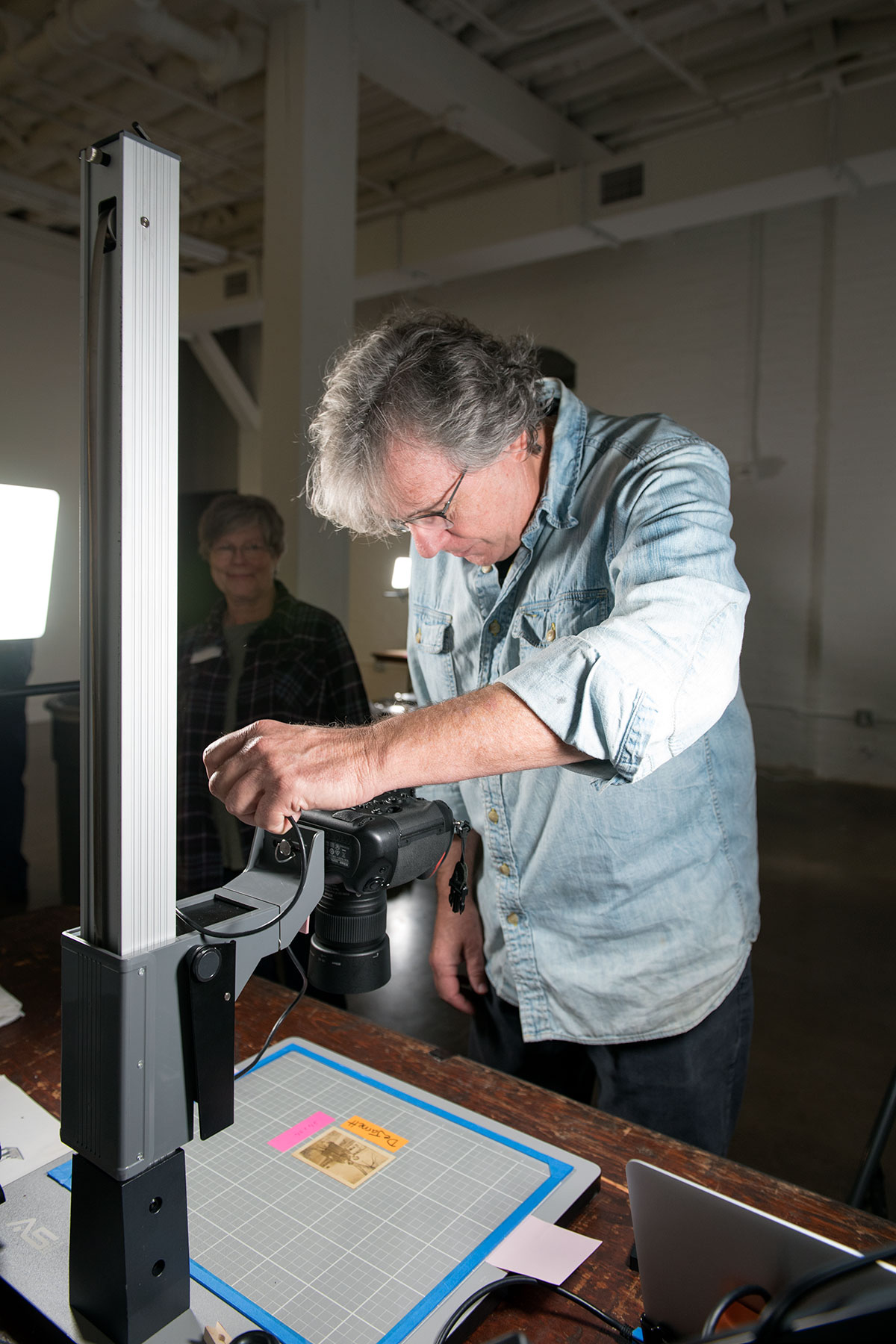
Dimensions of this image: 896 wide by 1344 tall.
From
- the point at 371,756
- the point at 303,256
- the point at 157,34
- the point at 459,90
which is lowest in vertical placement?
the point at 371,756

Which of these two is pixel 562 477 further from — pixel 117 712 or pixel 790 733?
pixel 790 733

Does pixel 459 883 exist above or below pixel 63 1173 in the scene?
above

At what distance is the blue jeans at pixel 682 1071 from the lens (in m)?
1.18

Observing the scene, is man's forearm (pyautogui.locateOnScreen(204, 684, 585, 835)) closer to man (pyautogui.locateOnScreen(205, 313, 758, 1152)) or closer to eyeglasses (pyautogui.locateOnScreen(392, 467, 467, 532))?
man (pyautogui.locateOnScreen(205, 313, 758, 1152))

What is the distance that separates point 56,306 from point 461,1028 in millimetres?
2382

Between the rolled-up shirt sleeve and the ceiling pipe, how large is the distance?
394 cm

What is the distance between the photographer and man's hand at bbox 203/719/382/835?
2.15 ft

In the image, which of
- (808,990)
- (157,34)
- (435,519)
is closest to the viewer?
(435,519)

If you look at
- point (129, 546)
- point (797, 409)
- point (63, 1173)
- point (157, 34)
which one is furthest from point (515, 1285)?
point (797, 409)

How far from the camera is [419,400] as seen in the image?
959mm

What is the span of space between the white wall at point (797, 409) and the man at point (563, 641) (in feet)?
16.8

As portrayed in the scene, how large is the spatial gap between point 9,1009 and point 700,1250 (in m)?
0.95

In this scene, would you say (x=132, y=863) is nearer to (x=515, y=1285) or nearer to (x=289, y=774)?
(x=289, y=774)

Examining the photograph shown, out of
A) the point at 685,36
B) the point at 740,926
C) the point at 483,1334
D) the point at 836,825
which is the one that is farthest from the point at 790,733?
the point at 483,1334
